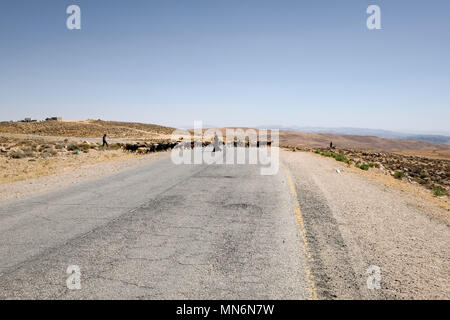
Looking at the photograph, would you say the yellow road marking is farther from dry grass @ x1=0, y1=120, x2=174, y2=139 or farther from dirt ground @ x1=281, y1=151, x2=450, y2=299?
dry grass @ x1=0, y1=120, x2=174, y2=139

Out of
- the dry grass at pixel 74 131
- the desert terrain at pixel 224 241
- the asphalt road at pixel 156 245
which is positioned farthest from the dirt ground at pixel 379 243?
the dry grass at pixel 74 131

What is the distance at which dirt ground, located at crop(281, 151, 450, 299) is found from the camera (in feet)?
13.3

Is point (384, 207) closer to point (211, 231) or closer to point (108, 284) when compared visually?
point (211, 231)

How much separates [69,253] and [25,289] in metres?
1.12

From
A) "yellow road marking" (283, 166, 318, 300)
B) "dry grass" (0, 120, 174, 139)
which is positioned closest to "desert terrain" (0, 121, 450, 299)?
"yellow road marking" (283, 166, 318, 300)

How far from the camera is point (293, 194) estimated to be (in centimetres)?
955

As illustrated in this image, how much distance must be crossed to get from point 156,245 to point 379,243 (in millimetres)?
4271

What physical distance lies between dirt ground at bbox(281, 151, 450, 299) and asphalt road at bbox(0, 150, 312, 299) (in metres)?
0.45

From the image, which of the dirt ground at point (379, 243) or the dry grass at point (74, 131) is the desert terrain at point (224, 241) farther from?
the dry grass at point (74, 131)

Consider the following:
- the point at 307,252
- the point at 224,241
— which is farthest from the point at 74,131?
the point at 307,252

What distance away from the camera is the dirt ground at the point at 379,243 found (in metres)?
4.06

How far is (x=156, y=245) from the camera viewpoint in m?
5.50
